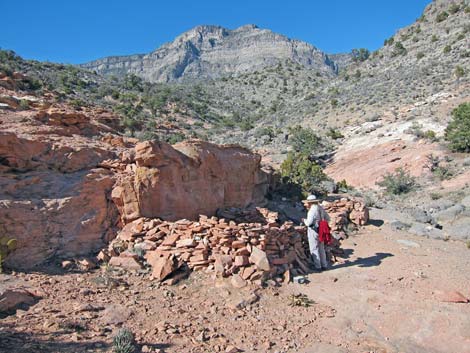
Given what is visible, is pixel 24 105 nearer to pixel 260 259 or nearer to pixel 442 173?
pixel 260 259

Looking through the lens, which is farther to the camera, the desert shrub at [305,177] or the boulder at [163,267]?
the desert shrub at [305,177]

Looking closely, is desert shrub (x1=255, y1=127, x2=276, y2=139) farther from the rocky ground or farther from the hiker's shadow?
the rocky ground

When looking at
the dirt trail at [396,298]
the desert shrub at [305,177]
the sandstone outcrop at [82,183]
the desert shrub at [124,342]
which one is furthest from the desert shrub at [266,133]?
the desert shrub at [124,342]

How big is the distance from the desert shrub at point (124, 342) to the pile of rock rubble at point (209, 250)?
1.78m

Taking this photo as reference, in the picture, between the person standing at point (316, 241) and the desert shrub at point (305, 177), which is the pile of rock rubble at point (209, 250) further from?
the desert shrub at point (305, 177)

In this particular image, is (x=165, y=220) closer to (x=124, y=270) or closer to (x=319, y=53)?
(x=124, y=270)

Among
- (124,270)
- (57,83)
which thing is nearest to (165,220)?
(124,270)

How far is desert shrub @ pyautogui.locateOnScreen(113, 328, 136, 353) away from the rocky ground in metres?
0.12

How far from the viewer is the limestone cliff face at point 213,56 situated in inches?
3733

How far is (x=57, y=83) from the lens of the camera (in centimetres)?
2936

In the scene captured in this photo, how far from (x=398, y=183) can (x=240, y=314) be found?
12391mm

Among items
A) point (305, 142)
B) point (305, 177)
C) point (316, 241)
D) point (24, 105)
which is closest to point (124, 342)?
point (316, 241)

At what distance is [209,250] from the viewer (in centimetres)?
660

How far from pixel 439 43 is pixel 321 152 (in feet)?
62.4
